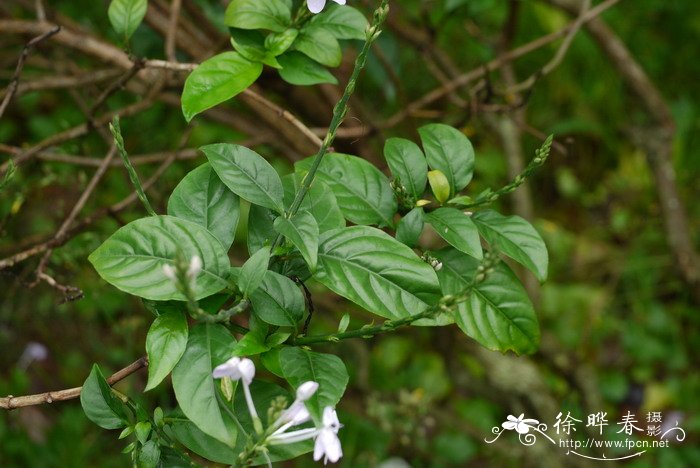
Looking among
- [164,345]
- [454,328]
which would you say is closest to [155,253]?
[164,345]

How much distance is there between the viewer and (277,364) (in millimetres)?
790

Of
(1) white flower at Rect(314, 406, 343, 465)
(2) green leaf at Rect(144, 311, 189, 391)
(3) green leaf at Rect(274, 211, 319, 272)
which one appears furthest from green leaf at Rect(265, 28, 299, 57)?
(1) white flower at Rect(314, 406, 343, 465)

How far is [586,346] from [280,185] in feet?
6.83

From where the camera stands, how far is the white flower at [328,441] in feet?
2.16

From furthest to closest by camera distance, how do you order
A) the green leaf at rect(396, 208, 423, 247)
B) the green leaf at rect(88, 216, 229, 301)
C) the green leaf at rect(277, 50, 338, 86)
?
the green leaf at rect(277, 50, 338, 86), the green leaf at rect(396, 208, 423, 247), the green leaf at rect(88, 216, 229, 301)

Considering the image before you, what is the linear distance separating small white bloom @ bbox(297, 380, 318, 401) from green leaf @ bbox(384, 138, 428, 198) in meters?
0.36

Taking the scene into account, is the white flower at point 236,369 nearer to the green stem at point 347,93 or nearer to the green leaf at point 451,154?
the green stem at point 347,93

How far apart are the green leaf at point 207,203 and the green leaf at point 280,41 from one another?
21 centimetres

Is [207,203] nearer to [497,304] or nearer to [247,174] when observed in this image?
[247,174]

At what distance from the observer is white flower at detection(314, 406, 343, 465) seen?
2.16 ft

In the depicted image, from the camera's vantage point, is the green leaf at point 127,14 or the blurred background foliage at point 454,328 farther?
the blurred background foliage at point 454,328

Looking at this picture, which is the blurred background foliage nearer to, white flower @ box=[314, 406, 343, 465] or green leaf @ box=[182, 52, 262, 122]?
green leaf @ box=[182, 52, 262, 122]

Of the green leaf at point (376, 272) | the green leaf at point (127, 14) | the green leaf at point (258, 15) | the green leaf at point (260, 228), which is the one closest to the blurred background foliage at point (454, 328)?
the green leaf at point (127, 14)

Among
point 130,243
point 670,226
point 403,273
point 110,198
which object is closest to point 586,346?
point 670,226
